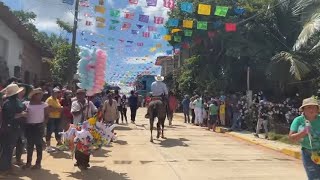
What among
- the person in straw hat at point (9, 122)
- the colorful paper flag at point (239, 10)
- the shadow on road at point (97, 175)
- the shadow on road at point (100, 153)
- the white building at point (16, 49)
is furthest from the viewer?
the colorful paper flag at point (239, 10)

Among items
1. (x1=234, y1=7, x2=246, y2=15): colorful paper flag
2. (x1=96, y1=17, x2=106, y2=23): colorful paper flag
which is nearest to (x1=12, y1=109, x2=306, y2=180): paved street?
(x1=96, y1=17, x2=106, y2=23): colorful paper flag

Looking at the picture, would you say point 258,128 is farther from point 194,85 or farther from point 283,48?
point 194,85

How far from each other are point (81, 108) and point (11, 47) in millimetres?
10594

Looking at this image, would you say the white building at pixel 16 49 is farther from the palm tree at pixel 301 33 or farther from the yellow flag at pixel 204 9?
the palm tree at pixel 301 33

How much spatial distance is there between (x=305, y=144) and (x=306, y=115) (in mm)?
398

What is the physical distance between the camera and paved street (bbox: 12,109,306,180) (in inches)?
373

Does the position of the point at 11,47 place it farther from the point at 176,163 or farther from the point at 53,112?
the point at 176,163

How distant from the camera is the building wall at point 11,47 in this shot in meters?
18.5

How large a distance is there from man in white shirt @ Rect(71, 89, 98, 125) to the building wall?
881 centimetres

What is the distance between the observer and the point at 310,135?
637 centimetres

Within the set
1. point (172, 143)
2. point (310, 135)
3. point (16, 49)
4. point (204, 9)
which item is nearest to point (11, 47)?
point (16, 49)

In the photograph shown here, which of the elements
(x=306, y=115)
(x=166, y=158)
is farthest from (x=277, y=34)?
(x=306, y=115)

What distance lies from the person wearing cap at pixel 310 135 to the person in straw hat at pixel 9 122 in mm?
4988

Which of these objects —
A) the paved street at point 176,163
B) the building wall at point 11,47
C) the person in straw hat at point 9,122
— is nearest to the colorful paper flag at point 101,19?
the building wall at point 11,47
